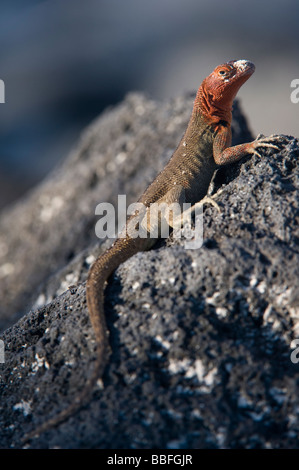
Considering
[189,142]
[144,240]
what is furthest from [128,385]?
[189,142]

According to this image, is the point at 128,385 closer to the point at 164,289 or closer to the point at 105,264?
the point at 164,289

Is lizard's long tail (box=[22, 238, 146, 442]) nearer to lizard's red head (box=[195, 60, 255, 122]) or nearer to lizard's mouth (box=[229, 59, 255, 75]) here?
lizard's red head (box=[195, 60, 255, 122])

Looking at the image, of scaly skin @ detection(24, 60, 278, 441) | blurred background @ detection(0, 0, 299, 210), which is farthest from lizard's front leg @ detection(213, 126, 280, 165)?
blurred background @ detection(0, 0, 299, 210)

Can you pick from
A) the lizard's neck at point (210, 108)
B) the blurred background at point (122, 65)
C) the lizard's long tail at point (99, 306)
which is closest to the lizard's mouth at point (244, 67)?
the lizard's neck at point (210, 108)

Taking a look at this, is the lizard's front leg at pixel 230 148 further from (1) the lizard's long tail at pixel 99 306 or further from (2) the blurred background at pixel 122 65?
(2) the blurred background at pixel 122 65

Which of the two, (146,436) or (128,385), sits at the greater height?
(128,385)

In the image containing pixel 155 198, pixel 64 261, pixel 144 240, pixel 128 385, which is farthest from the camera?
pixel 64 261

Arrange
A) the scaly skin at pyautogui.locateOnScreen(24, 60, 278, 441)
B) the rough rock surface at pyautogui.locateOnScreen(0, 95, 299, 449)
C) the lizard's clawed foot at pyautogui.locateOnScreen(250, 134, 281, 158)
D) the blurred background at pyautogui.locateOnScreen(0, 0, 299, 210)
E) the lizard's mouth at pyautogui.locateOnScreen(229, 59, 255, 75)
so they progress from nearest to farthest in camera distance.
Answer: the rough rock surface at pyautogui.locateOnScreen(0, 95, 299, 449), the lizard's clawed foot at pyautogui.locateOnScreen(250, 134, 281, 158), the scaly skin at pyautogui.locateOnScreen(24, 60, 278, 441), the lizard's mouth at pyautogui.locateOnScreen(229, 59, 255, 75), the blurred background at pyautogui.locateOnScreen(0, 0, 299, 210)
